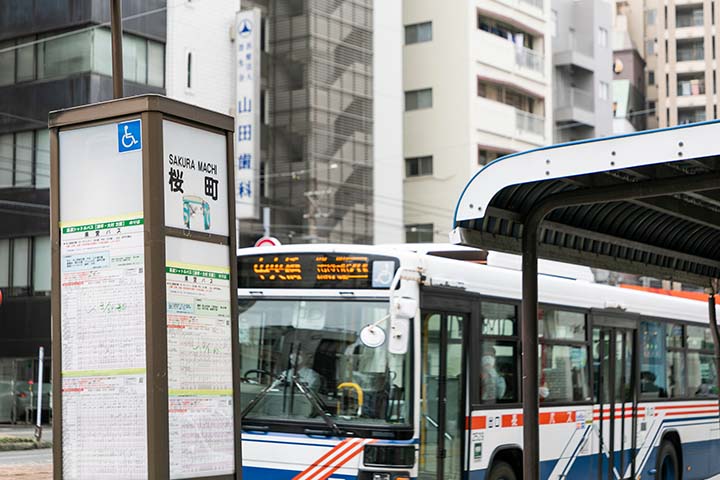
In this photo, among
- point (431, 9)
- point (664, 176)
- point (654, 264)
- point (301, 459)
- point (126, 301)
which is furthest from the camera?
point (431, 9)

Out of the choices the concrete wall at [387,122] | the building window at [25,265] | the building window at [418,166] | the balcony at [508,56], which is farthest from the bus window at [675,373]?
the balcony at [508,56]

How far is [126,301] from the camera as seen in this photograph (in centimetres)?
579

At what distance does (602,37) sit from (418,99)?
1623 centimetres

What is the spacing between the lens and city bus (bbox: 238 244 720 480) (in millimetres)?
10812

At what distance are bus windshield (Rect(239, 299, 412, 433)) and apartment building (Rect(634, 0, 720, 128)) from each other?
3070 inches

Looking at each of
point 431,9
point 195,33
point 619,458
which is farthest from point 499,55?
point 619,458

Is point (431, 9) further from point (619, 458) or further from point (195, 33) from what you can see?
point (619, 458)

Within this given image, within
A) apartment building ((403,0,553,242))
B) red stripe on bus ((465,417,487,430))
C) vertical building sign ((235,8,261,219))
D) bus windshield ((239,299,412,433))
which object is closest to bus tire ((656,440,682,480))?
red stripe on bus ((465,417,487,430))

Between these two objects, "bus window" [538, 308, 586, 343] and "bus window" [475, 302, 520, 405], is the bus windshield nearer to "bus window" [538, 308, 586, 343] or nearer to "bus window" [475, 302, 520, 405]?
"bus window" [475, 302, 520, 405]

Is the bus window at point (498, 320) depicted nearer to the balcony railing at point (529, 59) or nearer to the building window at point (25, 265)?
the building window at point (25, 265)

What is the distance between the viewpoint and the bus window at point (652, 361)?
52.7ft

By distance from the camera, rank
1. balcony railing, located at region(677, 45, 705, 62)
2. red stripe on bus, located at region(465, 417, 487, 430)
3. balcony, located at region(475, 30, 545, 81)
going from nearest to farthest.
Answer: red stripe on bus, located at region(465, 417, 487, 430), balcony, located at region(475, 30, 545, 81), balcony railing, located at region(677, 45, 705, 62)

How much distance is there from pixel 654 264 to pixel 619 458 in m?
6.16

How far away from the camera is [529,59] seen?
56.2 metres
